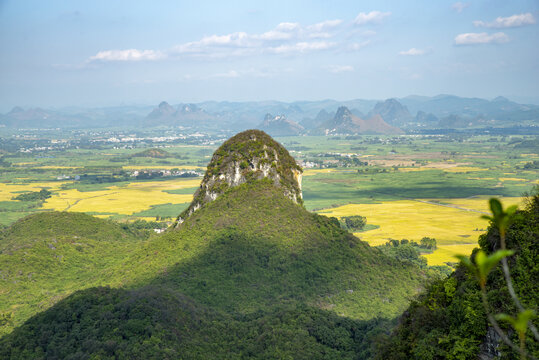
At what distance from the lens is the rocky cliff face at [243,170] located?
249ft

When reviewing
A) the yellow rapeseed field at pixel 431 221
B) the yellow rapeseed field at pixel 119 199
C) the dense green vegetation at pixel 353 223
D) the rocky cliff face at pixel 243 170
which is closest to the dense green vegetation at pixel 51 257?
the rocky cliff face at pixel 243 170

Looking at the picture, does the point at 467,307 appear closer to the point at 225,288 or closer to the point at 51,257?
the point at 225,288

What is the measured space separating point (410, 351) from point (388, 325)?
20.1m

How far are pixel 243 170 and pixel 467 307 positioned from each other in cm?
5538

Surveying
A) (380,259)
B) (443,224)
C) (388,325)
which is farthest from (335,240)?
(443,224)

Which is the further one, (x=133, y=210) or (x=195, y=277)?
(x=133, y=210)

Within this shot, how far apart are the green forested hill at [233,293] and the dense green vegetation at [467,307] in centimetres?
1436

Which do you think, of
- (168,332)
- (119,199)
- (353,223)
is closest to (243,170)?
(168,332)

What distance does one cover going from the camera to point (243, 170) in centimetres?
7619

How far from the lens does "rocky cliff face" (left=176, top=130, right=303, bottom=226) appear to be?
76000mm

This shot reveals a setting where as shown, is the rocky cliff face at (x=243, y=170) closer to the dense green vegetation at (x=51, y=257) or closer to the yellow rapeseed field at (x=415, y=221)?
the dense green vegetation at (x=51, y=257)

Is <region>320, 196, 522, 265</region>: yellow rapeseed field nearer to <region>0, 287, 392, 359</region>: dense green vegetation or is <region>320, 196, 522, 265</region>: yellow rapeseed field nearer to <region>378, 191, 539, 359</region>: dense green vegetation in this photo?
<region>0, 287, 392, 359</region>: dense green vegetation

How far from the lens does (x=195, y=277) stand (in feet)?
187

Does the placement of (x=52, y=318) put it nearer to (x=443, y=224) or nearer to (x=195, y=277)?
(x=195, y=277)
